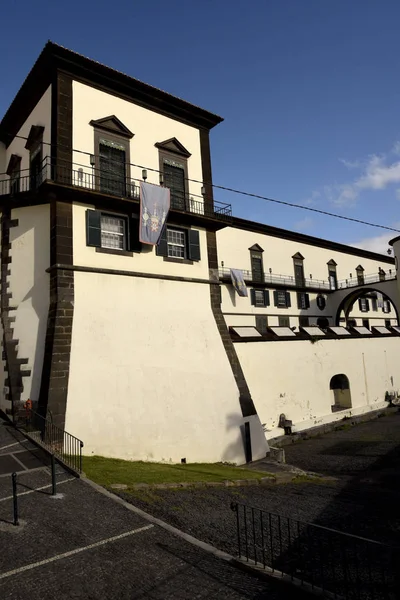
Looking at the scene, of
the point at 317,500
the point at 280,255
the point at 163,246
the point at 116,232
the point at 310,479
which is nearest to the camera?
the point at 317,500

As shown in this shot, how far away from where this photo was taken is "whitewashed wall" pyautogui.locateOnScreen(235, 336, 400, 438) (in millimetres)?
19453

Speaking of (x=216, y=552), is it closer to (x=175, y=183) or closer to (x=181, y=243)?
(x=181, y=243)

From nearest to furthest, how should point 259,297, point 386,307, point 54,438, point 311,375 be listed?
point 54,438 < point 311,375 < point 259,297 < point 386,307

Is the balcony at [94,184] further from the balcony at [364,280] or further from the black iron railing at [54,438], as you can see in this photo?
the balcony at [364,280]

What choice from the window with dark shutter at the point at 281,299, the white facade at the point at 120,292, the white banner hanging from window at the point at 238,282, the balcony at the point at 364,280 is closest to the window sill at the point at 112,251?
the white facade at the point at 120,292

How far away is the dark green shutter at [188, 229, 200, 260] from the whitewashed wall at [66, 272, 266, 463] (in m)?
1.49

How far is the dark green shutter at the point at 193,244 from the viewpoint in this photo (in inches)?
687

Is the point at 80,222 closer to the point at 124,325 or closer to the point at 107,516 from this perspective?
the point at 124,325

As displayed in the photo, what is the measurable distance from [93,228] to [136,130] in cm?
535

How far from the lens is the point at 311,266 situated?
127 feet

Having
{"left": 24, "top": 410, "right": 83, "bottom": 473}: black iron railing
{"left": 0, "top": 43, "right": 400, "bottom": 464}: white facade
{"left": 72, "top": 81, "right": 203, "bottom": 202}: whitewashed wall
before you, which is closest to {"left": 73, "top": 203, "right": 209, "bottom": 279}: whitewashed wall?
{"left": 0, "top": 43, "right": 400, "bottom": 464}: white facade

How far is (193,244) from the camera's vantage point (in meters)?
17.6

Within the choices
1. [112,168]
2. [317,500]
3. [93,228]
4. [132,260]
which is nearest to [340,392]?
[317,500]

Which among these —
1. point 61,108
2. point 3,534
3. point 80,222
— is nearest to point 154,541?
point 3,534
